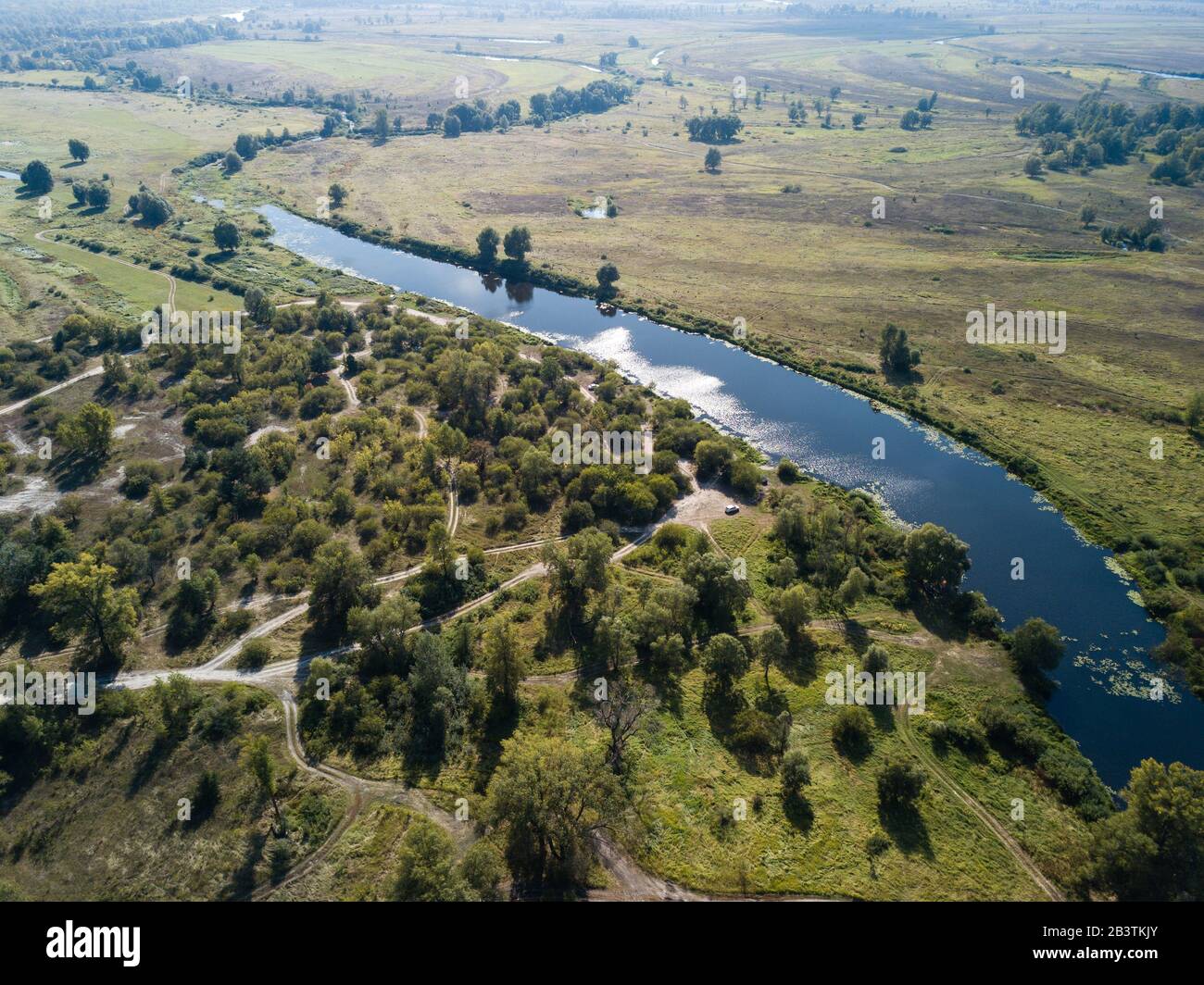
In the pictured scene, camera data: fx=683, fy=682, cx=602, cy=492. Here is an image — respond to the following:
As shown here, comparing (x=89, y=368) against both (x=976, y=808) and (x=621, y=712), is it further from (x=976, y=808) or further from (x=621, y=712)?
(x=976, y=808)

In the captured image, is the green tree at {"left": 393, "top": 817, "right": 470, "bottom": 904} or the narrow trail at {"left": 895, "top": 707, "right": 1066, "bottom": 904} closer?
the green tree at {"left": 393, "top": 817, "right": 470, "bottom": 904}

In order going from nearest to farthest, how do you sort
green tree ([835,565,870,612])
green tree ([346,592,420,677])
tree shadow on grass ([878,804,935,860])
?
1. tree shadow on grass ([878,804,935,860])
2. green tree ([346,592,420,677])
3. green tree ([835,565,870,612])

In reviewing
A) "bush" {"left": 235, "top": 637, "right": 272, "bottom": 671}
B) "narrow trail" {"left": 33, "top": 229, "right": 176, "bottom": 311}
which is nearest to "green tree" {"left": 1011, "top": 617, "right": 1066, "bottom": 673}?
"bush" {"left": 235, "top": 637, "right": 272, "bottom": 671}

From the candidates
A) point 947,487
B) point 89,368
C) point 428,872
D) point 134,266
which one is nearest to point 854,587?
point 947,487

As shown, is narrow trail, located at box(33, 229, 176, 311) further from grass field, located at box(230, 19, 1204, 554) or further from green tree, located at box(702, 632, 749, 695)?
green tree, located at box(702, 632, 749, 695)

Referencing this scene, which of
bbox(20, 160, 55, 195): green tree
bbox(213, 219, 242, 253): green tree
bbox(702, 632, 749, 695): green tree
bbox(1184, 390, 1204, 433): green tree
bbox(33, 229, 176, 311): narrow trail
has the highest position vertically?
bbox(20, 160, 55, 195): green tree

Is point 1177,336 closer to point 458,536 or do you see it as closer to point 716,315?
point 716,315
